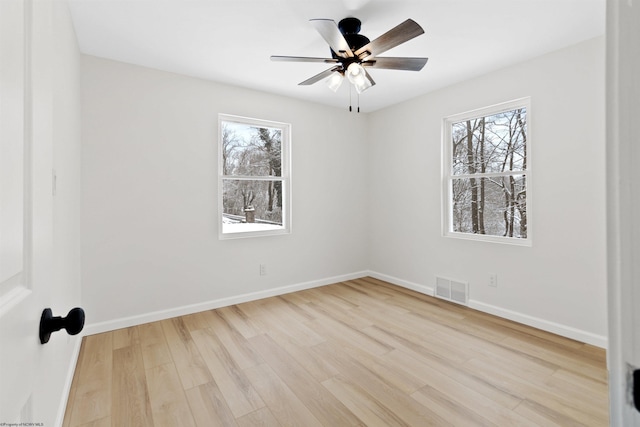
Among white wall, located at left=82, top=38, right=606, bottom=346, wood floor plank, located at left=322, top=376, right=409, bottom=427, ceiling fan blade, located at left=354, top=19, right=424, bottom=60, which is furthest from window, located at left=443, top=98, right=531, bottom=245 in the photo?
wood floor plank, located at left=322, top=376, right=409, bottom=427

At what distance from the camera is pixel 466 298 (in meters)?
3.46

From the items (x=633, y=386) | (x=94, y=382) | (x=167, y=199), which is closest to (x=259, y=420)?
(x=94, y=382)

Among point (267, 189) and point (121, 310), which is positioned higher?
point (267, 189)

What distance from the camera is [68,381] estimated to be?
198cm

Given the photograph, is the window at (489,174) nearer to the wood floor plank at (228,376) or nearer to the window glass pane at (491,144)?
the window glass pane at (491,144)

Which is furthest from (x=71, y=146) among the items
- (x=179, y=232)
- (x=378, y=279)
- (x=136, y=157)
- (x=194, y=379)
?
(x=378, y=279)

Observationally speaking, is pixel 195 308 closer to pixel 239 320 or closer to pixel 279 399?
pixel 239 320

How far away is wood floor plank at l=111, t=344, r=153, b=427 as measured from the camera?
5.72 ft

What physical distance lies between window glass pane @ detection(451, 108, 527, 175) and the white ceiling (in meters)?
0.55

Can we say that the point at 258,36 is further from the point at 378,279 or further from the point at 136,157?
the point at 378,279

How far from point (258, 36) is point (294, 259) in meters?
2.61

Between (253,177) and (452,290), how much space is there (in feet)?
9.07

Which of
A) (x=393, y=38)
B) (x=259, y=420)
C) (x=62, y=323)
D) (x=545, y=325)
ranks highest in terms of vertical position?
(x=393, y=38)

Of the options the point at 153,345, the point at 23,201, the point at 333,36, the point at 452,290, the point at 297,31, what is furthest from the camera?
the point at 452,290
